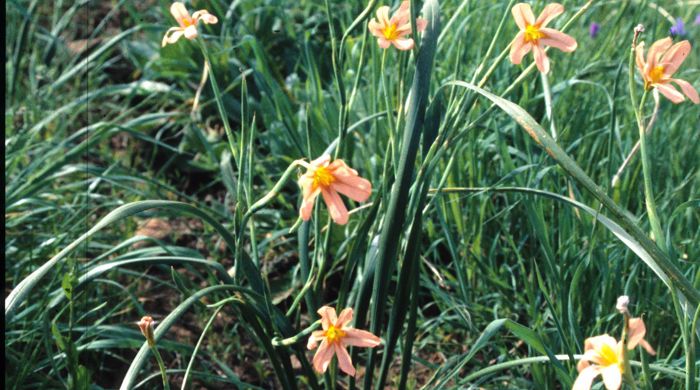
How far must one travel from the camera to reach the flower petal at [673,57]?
1226mm

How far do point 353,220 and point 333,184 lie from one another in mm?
921

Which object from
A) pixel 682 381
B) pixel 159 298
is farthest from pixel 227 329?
pixel 682 381

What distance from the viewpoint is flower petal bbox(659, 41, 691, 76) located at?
1.23 metres

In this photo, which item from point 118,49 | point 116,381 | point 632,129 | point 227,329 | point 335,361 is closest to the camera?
point 335,361

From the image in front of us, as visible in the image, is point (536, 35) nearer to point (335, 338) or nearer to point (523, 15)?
point (523, 15)

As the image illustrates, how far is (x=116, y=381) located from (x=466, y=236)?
79 cm

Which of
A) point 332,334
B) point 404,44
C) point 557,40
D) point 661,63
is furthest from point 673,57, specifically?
point 332,334

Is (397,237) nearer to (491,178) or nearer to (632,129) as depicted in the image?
(491,178)

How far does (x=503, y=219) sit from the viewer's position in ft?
6.55

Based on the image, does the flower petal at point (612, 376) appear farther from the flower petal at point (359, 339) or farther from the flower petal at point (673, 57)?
the flower petal at point (673, 57)

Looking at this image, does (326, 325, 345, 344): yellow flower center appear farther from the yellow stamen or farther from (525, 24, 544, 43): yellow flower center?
(525, 24, 544, 43): yellow flower center

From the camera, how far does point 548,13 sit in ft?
4.17

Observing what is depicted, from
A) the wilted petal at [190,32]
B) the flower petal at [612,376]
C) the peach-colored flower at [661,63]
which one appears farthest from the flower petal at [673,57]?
the wilted petal at [190,32]

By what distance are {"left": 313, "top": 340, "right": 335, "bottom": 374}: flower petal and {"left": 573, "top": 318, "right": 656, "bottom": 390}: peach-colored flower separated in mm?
341
